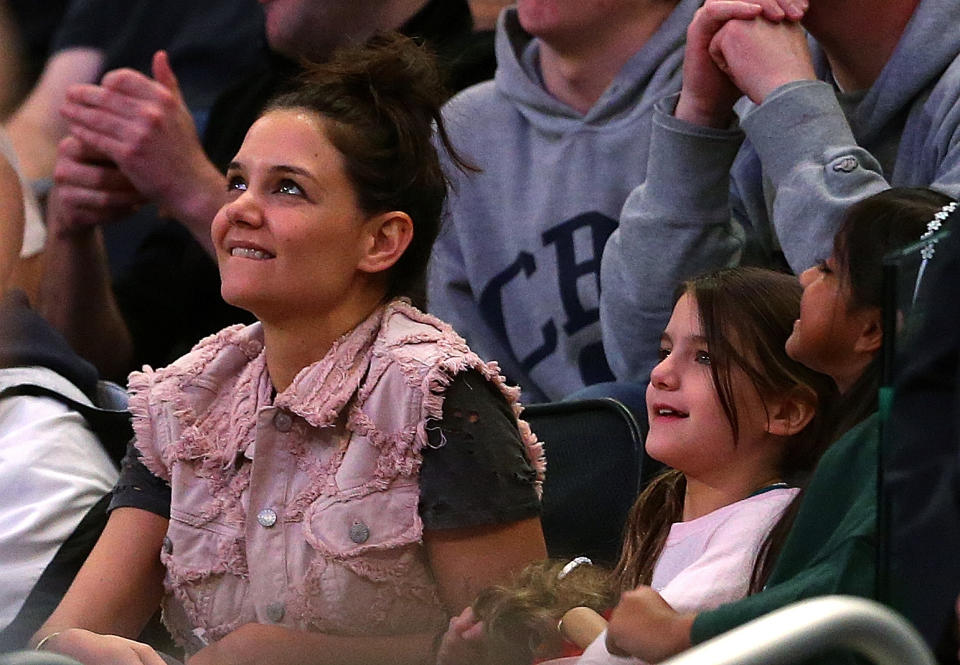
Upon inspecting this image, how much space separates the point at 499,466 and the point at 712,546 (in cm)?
23

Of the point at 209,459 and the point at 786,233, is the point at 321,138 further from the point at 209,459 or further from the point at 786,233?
the point at 786,233

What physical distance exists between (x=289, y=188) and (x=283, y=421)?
0.24 m

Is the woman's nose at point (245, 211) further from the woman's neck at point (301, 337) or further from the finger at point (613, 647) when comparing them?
the finger at point (613, 647)

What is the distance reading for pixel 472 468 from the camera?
1.53 metres

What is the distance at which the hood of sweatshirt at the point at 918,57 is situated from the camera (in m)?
1.78

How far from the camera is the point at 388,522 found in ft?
5.03

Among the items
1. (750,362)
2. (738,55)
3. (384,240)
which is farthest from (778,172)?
(384,240)

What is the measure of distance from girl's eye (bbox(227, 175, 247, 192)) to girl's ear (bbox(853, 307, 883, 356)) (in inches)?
25.5

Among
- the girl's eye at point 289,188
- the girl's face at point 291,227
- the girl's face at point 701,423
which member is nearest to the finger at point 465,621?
the girl's face at point 701,423

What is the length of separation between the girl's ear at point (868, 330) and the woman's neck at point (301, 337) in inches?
20.3

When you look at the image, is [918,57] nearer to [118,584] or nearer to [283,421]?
[283,421]

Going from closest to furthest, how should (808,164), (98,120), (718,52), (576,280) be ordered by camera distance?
(808,164) < (718,52) < (576,280) < (98,120)

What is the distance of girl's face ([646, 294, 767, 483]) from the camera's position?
1.50 m

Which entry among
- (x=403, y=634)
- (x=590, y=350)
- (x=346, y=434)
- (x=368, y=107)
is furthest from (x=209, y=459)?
(x=590, y=350)
